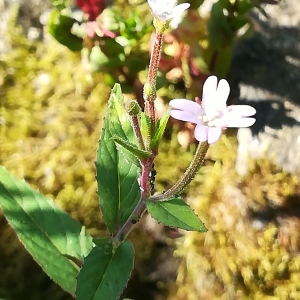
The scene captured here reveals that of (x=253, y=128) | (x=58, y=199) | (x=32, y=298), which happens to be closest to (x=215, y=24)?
(x=253, y=128)

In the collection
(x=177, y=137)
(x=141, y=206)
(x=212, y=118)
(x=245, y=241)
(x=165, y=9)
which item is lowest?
(x=245, y=241)

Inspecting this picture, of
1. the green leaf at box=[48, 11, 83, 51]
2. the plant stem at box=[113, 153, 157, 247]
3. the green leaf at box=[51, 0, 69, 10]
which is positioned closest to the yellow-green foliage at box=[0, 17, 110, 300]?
the green leaf at box=[48, 11, 83, 51]

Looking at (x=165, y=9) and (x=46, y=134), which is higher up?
(x=165, y=9)

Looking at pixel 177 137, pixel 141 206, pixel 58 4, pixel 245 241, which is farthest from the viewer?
pixel 177 137

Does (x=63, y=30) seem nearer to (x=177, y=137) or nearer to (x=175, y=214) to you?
(x=177, y=137)

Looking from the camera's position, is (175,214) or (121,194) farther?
(121,194)

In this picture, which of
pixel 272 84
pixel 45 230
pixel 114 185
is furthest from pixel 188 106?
pixel 272 84

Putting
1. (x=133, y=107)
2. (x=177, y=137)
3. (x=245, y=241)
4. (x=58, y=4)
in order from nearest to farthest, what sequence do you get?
(x=133, y=107)
(x=58, y=4)
(x=245, y=241)
(x=177, y=137)
